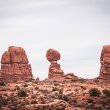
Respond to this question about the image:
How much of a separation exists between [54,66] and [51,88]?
22683 mm

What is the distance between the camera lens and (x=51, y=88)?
93125 mm

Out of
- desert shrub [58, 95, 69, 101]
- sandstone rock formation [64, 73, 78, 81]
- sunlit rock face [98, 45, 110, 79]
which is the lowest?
desert shrub [58, 95, 69, 101]

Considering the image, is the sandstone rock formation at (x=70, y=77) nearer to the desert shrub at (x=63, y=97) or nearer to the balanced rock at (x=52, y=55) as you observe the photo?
the balanced rock at (x=52, y=55)

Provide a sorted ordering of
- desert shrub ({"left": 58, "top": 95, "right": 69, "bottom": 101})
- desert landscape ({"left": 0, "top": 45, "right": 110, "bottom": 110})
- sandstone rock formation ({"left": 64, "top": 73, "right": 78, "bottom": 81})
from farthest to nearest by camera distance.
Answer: sandstone rock formation ({"left": 64, "top": 73, "right": 78, "bottom": 81})
desert shrub ({"left": 58, "top": 95, "right": 69, "bottom": 101})
desert landscape ({"left": 0, "top": 45, "right": 110, "bottom": 110})

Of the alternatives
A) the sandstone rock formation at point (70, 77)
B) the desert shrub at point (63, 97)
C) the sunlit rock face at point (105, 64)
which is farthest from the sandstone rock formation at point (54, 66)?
the desert shrub at point (63, 97)

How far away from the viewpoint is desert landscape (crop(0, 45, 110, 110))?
74188 millimetres

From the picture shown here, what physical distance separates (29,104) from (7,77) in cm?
3936

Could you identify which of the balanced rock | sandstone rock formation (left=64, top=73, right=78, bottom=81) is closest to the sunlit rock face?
sandstone rock formation (left=64, top=73, right=78, bottom=81)

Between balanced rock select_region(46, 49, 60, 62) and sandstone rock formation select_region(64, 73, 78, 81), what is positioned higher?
balanced rock select_region(46, 49, 60, 62)

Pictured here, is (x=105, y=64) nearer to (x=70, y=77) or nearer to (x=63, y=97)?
(x=70, y=77)

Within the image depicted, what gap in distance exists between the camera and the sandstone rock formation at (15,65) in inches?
4424

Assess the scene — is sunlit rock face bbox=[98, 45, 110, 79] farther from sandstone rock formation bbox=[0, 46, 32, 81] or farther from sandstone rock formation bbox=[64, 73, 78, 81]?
sandstone rock formation bbox=[0, 46, 32, 81]

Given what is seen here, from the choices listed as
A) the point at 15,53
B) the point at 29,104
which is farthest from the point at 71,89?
the point at 15,53

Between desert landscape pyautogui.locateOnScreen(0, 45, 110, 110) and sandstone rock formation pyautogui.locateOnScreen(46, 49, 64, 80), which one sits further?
sandstone rock formation pyautogui.locateOnScreen(46, 49, 64, 80)
